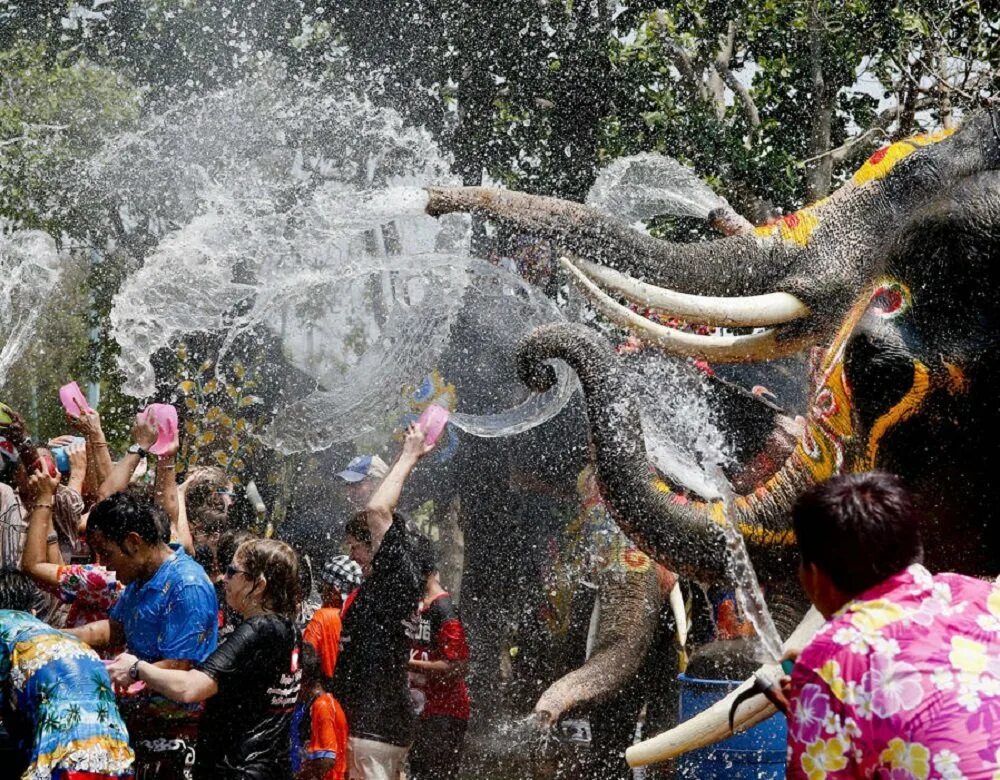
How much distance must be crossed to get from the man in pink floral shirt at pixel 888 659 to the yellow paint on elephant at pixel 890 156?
2.11 m

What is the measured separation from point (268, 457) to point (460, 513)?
1.52m

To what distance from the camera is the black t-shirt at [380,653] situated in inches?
205

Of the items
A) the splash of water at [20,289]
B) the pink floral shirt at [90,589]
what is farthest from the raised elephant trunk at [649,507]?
the splash of water at [20,289]

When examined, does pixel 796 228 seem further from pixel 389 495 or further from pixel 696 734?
pixel 389 495

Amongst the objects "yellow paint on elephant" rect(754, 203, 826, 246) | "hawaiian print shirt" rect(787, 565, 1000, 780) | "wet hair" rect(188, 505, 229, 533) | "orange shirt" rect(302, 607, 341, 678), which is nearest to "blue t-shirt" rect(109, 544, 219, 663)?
"orange shirt" rect(302, 607, 341, 678)

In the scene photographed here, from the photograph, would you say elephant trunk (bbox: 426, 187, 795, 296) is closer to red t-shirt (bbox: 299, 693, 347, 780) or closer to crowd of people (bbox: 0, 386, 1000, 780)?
crowd of people (bbox: 0, 386, 1000, 780)

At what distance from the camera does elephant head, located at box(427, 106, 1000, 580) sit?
3.48 m

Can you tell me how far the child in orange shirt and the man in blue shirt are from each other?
0.89 meters

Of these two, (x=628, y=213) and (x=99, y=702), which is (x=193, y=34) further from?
(x=99, y=702)

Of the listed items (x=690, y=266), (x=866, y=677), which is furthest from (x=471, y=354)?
(x=866, y=677)

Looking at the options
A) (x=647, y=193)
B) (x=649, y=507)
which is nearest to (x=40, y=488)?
(x=649, y=507)

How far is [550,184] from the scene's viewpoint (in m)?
10.8

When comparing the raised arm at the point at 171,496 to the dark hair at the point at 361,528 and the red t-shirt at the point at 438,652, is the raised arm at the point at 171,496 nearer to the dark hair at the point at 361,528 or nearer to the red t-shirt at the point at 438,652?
the dark hair at the point at 361,528

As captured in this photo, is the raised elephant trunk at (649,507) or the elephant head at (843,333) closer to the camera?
the elephant head at (843,333)
